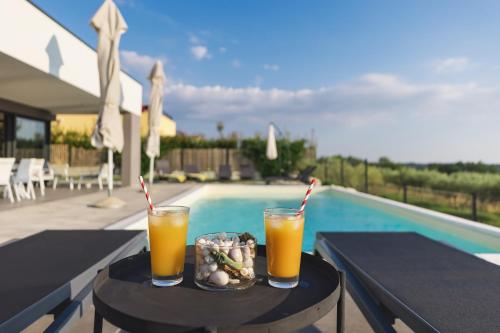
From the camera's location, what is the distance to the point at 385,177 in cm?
1223

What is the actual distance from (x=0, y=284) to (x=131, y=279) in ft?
2.63

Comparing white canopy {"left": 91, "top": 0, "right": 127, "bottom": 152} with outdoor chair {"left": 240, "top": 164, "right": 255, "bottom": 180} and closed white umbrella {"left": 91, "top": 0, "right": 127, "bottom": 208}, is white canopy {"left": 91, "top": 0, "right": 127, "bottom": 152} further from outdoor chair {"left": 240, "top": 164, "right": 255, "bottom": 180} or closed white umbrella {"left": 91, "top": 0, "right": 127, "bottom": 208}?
outdoor chair {"left": 240, "top": 164, "right": 255, "bottom": 180}

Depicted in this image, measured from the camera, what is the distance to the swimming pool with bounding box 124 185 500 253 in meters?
4.81

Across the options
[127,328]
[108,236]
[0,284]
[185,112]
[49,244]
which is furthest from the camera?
[185,112]

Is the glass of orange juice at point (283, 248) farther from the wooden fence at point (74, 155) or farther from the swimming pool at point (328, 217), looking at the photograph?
the wooden fence at point (74, 155)

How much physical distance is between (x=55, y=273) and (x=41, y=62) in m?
5.31

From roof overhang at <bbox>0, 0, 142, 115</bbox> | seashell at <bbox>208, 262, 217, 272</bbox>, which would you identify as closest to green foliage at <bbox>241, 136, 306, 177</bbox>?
roof overhang at <bbox>0, 0, 142, 115</bbox>

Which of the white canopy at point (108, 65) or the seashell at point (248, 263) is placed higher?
the white canopy at point (108, 65)

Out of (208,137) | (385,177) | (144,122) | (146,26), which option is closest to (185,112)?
(144,122)

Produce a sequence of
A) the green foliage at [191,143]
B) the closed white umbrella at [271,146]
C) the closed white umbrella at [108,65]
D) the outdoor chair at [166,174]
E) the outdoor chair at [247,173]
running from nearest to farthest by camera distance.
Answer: the closed white umbrella at [108,65] < the outdoor chair at [166,174] < the closed white umbrella at [271,146] < the outdoor chair at [247,173] < the green foliage at [191,143]

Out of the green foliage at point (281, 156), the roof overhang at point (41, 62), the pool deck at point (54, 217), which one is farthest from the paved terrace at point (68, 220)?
the green foliage at point (281, 156)

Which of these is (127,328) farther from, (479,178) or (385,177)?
(385,177)

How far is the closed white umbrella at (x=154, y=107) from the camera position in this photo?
29.5 ft

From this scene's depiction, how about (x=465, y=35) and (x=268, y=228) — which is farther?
(x=465, y=35)
